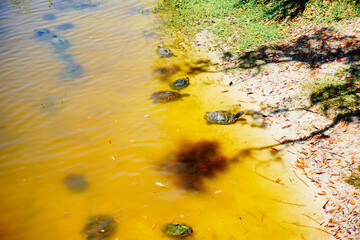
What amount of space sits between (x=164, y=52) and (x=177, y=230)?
24.8 ft

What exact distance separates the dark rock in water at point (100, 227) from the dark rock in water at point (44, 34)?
945 cm

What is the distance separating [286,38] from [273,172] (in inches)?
247

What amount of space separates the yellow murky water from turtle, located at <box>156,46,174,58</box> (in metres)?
0.35

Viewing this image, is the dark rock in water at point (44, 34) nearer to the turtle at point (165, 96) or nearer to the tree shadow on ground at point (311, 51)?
the turtle at point (165, 96)

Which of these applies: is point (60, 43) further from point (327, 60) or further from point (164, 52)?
point (327, 60)

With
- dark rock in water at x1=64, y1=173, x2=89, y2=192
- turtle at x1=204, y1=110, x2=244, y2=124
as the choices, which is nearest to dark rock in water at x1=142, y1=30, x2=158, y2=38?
turtle at x1=204, y1=110, x2=244, y2=124

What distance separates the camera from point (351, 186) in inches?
202

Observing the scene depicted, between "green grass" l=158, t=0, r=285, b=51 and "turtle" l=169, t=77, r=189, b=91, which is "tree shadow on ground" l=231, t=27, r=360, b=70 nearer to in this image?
"green grass" l=158, t=0, r=285, b=51

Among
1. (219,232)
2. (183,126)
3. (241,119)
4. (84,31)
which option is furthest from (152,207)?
(84,31)

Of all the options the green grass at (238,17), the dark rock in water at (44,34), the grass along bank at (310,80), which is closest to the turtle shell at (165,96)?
the grass along bank at (310,80)

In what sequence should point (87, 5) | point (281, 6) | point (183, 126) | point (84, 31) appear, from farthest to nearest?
point (87, 5) → point (84, 31) → point (281, 6) → point (183, 126)

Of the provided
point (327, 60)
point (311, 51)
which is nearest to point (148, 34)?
point (311, 51)

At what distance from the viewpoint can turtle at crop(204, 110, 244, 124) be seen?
6.97m

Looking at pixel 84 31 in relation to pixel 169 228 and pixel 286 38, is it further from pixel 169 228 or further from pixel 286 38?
pixel 169 228
